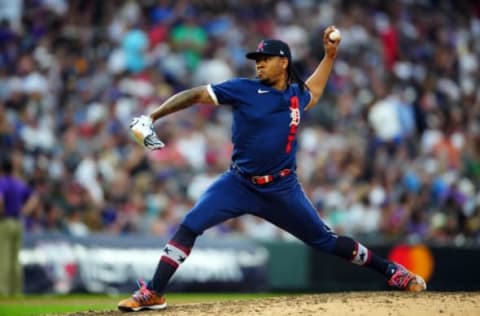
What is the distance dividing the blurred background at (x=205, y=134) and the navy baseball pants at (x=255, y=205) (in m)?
6.62

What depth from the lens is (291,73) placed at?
338 inches

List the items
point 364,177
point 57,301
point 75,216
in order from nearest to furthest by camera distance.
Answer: point 57,301, point 75,216, point 364,177

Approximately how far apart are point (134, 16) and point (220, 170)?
152 inches

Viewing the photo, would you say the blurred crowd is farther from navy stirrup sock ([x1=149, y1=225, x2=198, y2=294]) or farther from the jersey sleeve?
the jersey sleeve

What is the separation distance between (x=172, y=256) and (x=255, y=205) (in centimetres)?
81

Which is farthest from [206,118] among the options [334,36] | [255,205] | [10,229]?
[255,205]

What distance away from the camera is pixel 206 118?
1836cm

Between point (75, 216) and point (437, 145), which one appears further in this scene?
point (437, 145)

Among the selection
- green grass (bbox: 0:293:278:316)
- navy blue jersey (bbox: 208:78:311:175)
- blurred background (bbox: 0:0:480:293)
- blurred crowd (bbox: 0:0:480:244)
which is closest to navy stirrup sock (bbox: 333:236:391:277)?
navy blue jersey (bbox: 208:78:311:175)

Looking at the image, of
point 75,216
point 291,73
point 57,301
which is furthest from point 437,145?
point 291,73

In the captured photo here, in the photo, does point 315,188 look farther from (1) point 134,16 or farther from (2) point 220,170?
(1) point 134,16

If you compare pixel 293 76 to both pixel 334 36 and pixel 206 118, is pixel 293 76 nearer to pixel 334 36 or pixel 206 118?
pixel 334 36

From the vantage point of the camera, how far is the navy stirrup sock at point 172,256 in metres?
8.34

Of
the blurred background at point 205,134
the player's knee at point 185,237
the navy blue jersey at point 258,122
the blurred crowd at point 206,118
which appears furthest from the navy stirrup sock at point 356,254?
the blurred crowd at point 206,118
